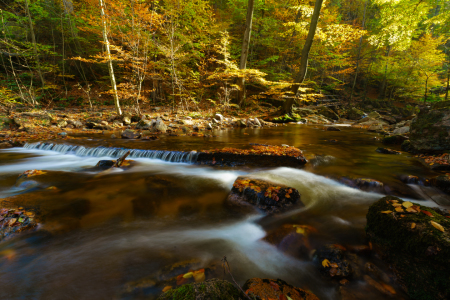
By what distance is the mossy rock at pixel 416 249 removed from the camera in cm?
155

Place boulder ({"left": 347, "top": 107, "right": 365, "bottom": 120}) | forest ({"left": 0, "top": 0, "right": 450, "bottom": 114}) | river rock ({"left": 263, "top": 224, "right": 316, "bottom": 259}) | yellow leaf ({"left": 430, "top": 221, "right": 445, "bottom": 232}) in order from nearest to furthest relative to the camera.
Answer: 1. yellow leaf ({"left": 430, "top": 221, "right": 445, "bottom": 232})
2. river rock ({"left": 263, "top": 224, "right": 316, "bottom": 259})
3. forest ({"left": 0, "top": 0, "right": 450, "bottom": 114})
4. boulder ({"left": 347, "top": 107, "right": 365, "bottom": 120})

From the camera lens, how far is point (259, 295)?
4.69ft

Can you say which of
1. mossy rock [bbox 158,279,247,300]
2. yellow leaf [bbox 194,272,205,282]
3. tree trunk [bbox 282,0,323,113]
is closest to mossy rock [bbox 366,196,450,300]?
mossy rock [bbox 158,279,247,300]

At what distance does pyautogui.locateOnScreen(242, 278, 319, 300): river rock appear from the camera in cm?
146

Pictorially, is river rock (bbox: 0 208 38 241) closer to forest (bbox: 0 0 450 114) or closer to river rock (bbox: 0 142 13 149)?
river rock (bbox: 0 142 13 149)

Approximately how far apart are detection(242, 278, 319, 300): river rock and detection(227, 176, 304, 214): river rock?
1.52 m

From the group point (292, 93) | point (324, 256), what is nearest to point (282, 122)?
point (292, 93)

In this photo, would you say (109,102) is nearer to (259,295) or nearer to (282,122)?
(282,122)

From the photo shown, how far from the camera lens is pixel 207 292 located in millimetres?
1128

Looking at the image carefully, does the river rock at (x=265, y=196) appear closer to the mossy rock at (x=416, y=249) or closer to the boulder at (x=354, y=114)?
the mossy rock at (x=416, y=249)

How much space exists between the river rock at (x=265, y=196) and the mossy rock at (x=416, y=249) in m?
1.30

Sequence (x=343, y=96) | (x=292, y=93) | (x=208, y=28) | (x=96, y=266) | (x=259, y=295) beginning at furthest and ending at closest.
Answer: (x=343, y=96) < (x=208, y=28) < (x=292, y=93) < (x=96, y=266) < (x=259, y=295)

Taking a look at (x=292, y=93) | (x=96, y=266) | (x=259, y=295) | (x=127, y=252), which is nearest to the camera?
(x=259, y=295)

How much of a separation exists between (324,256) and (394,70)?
24913 mm
